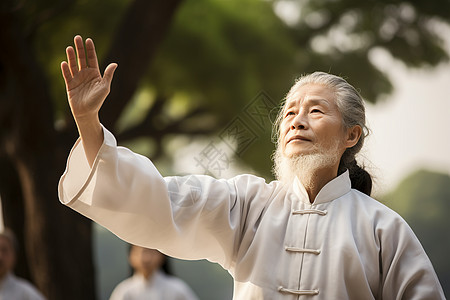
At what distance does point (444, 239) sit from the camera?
11469 mm

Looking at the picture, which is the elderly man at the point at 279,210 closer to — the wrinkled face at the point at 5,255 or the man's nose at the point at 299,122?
the man's nose at the point at 299,122

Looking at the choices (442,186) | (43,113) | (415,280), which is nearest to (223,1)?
(43,113)

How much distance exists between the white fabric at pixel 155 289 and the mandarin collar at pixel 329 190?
4408 millimetres

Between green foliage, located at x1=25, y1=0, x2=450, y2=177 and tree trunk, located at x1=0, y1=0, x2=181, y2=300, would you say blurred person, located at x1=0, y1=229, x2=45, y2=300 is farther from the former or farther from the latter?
green foliage, located at x1=25, y1=0, x2=450, y2=177

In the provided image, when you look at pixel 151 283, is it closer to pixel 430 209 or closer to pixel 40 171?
→ pixel 40 171

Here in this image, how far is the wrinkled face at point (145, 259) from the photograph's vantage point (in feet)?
21.2

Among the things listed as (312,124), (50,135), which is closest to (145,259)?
(50,135)

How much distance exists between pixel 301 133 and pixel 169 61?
6761mm

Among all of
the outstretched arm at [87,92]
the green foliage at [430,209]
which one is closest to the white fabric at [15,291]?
the outstretched arm at [87,92]

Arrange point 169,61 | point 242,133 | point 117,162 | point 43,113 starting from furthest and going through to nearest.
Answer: point 169,61 → point 43,113 → point 242,133 → point 117,162

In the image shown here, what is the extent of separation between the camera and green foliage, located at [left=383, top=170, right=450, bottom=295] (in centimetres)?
1128

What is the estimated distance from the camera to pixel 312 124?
7.18 ft

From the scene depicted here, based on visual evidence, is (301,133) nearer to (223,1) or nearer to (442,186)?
(223,1)

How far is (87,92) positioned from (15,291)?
483 centimetres
